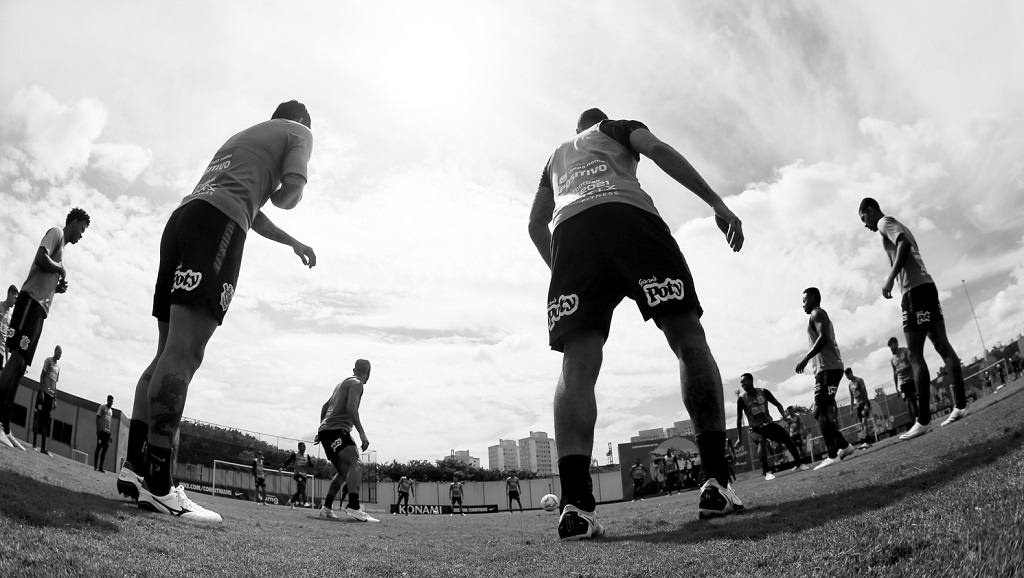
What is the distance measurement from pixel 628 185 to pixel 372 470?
140 feet

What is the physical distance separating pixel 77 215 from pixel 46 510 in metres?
5.18

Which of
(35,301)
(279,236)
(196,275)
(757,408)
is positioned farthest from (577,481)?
(757,408)

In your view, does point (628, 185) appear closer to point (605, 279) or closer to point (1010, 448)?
point (605, 279)

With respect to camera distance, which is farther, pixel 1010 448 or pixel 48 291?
pixel 48 291

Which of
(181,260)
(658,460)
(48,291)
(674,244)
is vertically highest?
(48,291)

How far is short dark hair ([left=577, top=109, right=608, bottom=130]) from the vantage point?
4.07 meters

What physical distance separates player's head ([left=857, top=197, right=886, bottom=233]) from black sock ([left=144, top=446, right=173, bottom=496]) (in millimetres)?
7505

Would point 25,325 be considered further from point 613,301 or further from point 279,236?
point 613,301

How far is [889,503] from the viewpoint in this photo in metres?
1.85

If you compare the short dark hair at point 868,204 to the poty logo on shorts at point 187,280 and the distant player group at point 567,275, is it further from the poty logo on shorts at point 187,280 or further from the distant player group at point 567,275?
the poty logo on shorts at point 187,280

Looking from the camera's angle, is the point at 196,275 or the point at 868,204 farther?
the point at 868,204

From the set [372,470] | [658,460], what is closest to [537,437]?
[372,470]

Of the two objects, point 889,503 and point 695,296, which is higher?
point 695,296

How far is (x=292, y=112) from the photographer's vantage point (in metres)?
4.52
